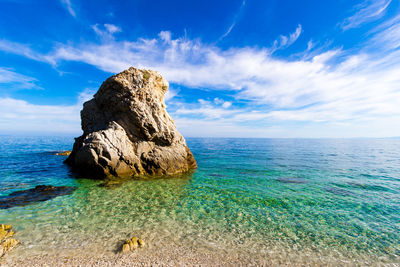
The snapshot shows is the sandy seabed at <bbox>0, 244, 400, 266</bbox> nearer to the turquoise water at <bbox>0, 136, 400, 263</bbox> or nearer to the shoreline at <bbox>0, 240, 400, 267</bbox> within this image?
the shoreline at <bbox>0, 240, 400, 267</bbox>

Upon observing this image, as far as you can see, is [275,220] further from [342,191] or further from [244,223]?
[342,191]

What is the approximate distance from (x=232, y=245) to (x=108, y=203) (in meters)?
8.65

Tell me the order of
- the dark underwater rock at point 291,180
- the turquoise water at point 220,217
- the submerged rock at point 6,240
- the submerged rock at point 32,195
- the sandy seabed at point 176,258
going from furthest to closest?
the dark underwater rock at point 291,180
the submerged rock at point 32,195
the turquoise water at point 220,217
the submerged rock at point 6,240
the sandy seabed at point 176,258

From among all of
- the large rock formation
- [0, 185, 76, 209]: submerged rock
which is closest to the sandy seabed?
[0, 185, 76, 209]: submerged rock

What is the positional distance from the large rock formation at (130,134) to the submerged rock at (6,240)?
9.25 metres

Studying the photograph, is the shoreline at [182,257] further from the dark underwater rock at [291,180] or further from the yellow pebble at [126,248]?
the dark underwater rock at [291,180]

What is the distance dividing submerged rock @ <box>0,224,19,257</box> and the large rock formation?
9.25 m

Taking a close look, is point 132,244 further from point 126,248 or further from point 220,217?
point 220,217

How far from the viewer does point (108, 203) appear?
1212cm

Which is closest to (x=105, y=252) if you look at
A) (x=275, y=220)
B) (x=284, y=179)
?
(x=275, y=220)

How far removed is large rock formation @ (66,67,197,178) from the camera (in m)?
18.0

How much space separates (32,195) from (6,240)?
6.58 meters

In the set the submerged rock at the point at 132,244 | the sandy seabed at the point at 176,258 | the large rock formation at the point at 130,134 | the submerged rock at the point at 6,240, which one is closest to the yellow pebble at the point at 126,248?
the submerged rock at the point at 132,244

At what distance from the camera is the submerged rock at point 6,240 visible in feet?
23.2
